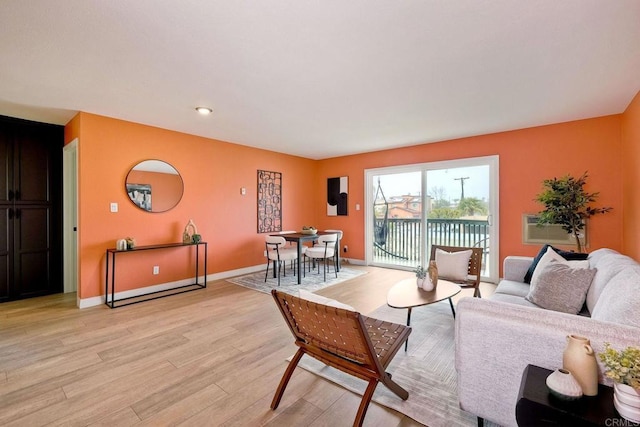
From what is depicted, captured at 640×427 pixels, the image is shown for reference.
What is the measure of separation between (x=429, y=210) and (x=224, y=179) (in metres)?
3.73

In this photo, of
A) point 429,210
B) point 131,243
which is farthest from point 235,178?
point 429,210

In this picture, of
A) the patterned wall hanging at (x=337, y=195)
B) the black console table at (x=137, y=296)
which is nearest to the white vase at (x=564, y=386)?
the black console table at (x=137, y=296)

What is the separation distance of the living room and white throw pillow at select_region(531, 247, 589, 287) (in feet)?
4.06

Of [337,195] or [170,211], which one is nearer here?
[170,211]

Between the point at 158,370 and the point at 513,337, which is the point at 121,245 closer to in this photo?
the point at 158,370

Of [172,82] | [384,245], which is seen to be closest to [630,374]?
[172,82]

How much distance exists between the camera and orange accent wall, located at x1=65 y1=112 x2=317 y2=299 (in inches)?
138

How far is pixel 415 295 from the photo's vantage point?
2.50 metres

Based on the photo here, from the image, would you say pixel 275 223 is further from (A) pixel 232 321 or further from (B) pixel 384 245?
(A) pixel 232 321

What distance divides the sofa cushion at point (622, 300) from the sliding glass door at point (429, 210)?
9.47ft

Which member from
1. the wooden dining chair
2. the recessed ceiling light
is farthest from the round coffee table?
the recessed ceiling light

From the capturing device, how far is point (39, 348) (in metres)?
2.47

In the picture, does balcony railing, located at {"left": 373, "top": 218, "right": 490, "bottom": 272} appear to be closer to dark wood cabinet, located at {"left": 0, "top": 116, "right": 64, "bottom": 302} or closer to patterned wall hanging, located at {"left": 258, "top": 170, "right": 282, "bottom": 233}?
patterned wall hanging, located at {"left": 258, "top": 170, "right": 282, "bottom": 233}

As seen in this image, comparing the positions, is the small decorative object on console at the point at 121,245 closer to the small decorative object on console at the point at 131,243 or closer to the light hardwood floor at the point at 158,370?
the small decorative object on console at the point at 131,243
